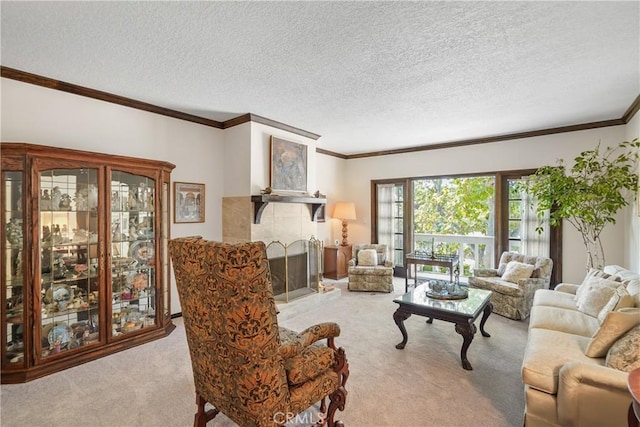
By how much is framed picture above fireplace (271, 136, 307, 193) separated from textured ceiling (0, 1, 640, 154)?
25.9 inches

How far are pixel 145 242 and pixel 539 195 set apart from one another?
5.19 meters

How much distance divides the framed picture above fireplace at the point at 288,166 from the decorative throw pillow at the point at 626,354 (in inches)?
150

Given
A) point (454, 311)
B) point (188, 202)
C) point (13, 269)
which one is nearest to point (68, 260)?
point (13, 269)

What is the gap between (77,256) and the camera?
2951mm

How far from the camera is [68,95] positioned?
3.15 meters

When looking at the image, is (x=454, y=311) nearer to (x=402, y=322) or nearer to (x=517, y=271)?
(x=402, y=322)

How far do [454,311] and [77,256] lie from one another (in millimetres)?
3706

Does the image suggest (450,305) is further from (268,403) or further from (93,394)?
(93,394)

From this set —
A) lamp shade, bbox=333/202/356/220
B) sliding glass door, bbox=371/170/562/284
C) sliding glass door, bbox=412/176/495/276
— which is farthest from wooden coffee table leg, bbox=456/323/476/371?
lamp shade, bbox=333/202/356/220

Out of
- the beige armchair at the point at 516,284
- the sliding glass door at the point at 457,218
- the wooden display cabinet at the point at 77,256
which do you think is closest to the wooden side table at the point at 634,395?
the beige armchair at the point at 516,284

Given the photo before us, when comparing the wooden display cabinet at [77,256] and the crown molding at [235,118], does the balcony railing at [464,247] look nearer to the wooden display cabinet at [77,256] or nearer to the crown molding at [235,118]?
the crown molding at [235,118]

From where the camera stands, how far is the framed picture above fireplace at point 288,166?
14.8 ft

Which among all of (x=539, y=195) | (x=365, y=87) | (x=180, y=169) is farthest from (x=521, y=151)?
(x=180, y=169)

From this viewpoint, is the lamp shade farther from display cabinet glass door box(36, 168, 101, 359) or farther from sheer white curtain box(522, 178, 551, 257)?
display cabinet glass door box(36, 168, 101, 359)
